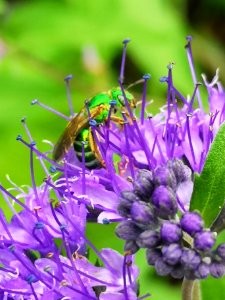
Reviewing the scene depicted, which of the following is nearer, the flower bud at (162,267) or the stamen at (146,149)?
the flower bud at (162,267)

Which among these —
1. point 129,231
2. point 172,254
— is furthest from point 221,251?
point 129,231

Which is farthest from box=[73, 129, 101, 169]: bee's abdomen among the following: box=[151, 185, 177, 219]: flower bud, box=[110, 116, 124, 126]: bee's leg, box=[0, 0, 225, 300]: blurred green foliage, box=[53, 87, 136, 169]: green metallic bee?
box=[0, 0, 225, 300]: blurred green foliage

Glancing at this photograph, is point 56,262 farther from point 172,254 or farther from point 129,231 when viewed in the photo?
point 172,254

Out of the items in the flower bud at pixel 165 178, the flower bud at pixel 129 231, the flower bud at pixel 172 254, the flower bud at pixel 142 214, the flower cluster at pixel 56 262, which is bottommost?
the flower cluster at pixel 56 262

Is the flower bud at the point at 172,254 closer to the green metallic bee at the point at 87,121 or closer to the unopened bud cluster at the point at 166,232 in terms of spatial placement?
the unopened bud cluster at the point at 166,232

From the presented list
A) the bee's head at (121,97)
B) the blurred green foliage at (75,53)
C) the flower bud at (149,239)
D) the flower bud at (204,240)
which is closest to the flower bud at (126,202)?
the flower bud at (149,239)

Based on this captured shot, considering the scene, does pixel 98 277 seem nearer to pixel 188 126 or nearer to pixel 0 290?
pixel 0 290
